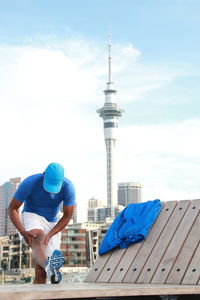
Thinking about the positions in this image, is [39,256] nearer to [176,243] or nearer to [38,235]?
[38,235]

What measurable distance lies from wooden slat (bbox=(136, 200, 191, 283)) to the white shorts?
1153mm

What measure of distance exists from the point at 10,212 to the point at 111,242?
1615mm

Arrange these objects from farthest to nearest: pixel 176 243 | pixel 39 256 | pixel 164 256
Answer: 1. pixel 176 243
2. pixel 164 256
3. pixel 39 256

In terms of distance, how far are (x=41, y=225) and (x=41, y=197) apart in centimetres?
36

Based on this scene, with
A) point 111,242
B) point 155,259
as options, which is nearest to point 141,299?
point 155,259

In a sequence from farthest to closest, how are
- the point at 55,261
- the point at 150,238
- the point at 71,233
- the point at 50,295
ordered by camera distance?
the point at 71,233, the point at 150,238, the point at 55,261, the point at 50,295

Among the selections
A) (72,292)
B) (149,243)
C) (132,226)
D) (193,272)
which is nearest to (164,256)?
(149,243)

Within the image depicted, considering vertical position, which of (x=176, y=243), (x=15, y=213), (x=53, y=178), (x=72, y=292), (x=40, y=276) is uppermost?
(x=53, y=178)

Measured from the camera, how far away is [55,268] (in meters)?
5.89

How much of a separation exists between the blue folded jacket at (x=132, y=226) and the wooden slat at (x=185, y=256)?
0.66 meters

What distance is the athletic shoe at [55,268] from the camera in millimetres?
5789

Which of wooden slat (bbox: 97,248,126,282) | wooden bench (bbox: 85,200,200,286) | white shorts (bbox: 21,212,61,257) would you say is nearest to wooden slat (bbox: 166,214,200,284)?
→ wooden bench (bbox: 85,200,200,286)

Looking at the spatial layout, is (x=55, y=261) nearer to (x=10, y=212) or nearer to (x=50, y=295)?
(x=10, y=212)

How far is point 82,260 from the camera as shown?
151 meters
